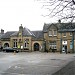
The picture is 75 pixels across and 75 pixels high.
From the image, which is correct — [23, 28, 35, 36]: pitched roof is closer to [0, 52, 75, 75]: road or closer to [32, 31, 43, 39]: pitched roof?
[32, 31, 43, 39]: pitched roof

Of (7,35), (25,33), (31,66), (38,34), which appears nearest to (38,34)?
(38,34)

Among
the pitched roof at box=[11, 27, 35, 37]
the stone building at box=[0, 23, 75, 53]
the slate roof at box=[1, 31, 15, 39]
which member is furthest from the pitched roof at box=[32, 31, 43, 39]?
the slate roof at box=[1, 31, 15, 39]

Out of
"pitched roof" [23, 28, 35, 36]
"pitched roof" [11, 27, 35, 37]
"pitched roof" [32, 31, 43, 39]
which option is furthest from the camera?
"pitched roof" [11, 27, 35, 37]

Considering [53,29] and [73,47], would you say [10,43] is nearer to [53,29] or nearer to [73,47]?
[53,29]

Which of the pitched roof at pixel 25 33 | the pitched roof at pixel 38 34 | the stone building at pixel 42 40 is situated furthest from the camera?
the pitched roof at pixel 25 33

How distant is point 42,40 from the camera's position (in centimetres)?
8619

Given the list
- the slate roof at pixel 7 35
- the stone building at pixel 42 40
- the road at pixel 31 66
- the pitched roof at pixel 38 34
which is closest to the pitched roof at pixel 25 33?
the stone building at pixel 42 40

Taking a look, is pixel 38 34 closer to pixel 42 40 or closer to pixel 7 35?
pixel 42 40

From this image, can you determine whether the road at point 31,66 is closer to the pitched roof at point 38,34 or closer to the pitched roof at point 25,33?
the pitched roof at point 38,34

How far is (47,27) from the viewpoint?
8788cm

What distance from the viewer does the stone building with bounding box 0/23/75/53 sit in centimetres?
8438

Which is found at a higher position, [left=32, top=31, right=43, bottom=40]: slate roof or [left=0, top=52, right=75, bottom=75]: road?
[left=32, top=31, right=43, bottom=40]: slate roof

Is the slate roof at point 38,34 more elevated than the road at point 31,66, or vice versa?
the slate roof at point 38,34

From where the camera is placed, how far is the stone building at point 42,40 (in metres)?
84.4
